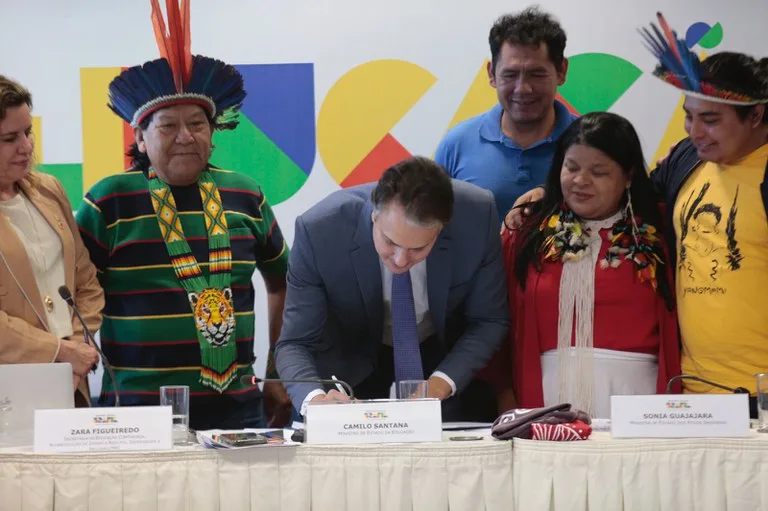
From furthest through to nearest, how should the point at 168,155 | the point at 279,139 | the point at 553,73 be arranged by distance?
the point at 279,139, the point at 553,73, the point at 168,155

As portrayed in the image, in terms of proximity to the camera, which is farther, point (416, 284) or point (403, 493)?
point (416, 284)

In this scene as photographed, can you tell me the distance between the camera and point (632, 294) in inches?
120

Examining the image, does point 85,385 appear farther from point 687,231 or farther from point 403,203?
point 687,231

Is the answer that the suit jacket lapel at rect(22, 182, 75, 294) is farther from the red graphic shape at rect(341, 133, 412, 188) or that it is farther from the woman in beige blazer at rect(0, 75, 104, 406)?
the red graphic shape at rect(341, 133, 412, 188)

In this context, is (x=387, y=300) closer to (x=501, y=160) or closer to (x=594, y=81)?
(x=501, y=160)

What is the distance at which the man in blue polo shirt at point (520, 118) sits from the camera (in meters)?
3.54

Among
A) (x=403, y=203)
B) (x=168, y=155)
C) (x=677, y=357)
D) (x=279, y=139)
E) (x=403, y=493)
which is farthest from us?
(x=279, y=139)

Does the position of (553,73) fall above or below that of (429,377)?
above

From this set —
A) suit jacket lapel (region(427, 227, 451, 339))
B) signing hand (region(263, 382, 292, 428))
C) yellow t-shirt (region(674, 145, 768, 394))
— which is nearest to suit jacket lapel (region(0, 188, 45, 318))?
signing hand (region(263, 382, 292, 428))

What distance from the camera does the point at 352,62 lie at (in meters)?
4.08

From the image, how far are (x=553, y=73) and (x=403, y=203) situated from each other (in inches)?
47.8

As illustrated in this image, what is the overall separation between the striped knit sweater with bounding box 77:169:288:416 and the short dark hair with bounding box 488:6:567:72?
119cm

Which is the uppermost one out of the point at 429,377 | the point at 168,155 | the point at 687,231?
the point at 168,155

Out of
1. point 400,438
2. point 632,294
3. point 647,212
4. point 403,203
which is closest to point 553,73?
point 647,212
